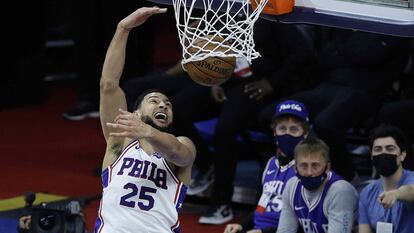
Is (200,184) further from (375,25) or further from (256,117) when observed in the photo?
(375,25)

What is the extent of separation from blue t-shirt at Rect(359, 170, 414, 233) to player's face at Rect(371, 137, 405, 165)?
17 cm

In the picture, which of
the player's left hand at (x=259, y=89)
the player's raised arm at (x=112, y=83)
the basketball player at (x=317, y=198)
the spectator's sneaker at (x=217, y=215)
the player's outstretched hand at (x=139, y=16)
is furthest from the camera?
the player's left hand at (x=259, y=89)

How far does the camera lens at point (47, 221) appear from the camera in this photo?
8.64m

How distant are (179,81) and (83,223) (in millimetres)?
2239

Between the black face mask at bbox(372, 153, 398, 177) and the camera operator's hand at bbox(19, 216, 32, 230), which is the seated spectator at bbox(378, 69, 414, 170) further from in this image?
the camera operator's hand at bbox(19, 216, 32, 230)

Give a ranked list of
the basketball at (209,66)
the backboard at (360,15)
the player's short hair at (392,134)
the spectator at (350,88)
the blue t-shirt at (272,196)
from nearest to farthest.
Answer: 1. the backboard at (360,15)
2. the basketball at (209,66)
3. the player's short hair at (392,134)
4. the blue t-shirt at (272,196)
5. the spectator at (350,88)

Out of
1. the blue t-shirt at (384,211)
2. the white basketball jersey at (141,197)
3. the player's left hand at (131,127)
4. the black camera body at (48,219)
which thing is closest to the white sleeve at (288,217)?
the blue t-shirt at (384,211)

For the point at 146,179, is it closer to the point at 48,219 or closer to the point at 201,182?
the point at 48,219

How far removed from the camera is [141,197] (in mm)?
7113

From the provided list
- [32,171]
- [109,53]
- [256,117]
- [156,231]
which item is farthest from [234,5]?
[32,171]

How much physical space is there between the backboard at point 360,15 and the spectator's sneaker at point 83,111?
21.9ft

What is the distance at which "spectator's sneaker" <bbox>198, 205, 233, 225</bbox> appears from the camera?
974 cm

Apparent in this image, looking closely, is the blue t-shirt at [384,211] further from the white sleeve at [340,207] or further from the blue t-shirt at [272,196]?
the blue t-shirt at [272,196]

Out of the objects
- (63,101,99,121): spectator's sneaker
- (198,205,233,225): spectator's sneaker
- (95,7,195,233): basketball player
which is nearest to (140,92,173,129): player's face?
(95,7,195,233): basketball player
